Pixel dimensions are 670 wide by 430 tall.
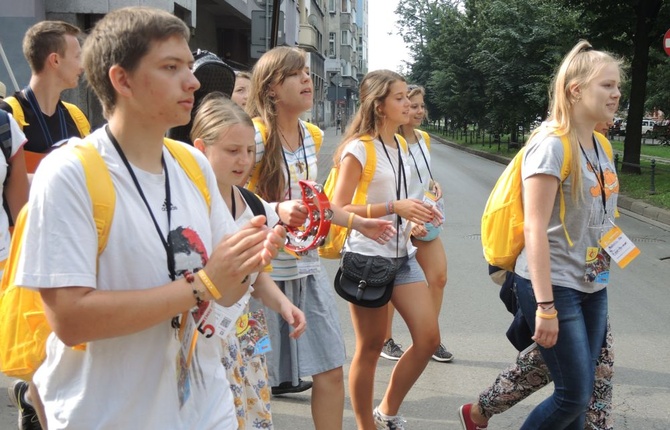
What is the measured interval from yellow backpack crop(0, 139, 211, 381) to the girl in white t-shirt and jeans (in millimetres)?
1969

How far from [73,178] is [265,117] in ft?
6.57

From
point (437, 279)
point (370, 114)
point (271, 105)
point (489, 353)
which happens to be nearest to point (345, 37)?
point (489, 353)

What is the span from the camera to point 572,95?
3414 millimetres

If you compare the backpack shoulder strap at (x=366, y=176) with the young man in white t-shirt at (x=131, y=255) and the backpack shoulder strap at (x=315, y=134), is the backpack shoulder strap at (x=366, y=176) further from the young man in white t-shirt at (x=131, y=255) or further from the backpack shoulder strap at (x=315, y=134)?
the young man in white t-shirt at (x=131, y=255)

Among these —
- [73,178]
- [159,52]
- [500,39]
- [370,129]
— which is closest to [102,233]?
[73,178]

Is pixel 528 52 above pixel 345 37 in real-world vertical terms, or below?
below

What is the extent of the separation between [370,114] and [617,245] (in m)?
1.59

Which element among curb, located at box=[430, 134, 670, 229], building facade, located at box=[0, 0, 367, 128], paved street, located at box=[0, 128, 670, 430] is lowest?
curb, located at box=[430, 134, 670, 229]

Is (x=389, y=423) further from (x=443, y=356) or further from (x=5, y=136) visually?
(x=5, y=136)

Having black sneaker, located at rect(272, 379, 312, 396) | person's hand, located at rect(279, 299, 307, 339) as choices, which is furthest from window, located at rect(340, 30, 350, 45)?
person's hand, located at rect(279, 299, 307, 339)

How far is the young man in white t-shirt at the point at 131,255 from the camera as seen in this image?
185 cm

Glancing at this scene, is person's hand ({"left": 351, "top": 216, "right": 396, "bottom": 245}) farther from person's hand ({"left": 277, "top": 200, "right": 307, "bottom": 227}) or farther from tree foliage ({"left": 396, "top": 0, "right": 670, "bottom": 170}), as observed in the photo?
tree foliage ({"left": 396, "top": 0, "right": 670, "bottom": 170})

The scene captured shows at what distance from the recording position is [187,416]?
7.02ft

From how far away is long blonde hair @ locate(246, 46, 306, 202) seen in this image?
147 inches
